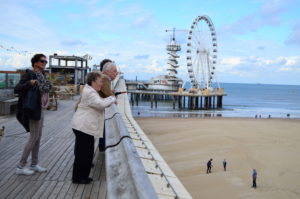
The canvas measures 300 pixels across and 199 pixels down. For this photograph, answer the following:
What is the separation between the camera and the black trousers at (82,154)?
3.36 metres

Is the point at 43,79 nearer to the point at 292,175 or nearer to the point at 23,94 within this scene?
the point at 23,94

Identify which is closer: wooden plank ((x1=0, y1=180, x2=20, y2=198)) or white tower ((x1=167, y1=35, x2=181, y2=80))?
wooden plank ((x1=0, y1=180, x2=20, y2=198))

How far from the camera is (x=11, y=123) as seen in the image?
8516 mm

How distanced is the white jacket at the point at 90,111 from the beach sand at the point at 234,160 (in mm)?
6859

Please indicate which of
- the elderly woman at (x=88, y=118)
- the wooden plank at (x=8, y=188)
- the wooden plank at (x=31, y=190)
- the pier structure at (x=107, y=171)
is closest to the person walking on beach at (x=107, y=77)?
the pier structure at (x=107, y=171)

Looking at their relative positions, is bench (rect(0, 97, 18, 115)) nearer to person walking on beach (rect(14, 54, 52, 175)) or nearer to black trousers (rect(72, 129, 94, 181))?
person walking on beach (rect(14, 54, 52, 175))

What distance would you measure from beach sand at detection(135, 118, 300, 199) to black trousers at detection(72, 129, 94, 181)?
6.49 m

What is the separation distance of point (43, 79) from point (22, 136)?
11.3 feet

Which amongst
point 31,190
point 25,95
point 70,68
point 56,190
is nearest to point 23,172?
point 31,190

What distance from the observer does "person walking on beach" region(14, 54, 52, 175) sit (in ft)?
11.9

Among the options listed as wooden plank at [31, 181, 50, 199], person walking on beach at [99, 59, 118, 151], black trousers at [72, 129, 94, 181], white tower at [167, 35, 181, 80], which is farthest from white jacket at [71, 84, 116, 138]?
white tower at [167, 35, 181, 80]

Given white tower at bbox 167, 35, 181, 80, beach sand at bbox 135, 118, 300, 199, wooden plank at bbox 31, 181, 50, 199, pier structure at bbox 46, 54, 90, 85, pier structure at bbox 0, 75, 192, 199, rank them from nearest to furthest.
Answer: pier structure at bbox 0, 75, 192, 199 < wooden plank at bbox 31, 181, 50, 199 < beach sand at bbox 135, 118, 300, 199 < pier structure at bbox 46, 54, 90, 85 < white tower at bbox 167, 35, 181, 80

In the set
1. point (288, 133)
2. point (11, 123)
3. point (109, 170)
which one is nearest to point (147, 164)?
point (109, 170)

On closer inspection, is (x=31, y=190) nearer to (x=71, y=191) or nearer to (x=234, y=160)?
(x=71, y=191)
